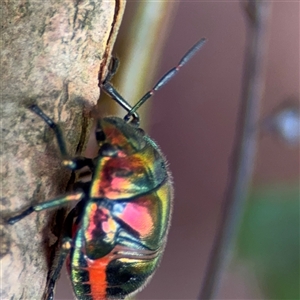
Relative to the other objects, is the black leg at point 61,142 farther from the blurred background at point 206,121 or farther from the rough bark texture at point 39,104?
the blurred background at point 206,121

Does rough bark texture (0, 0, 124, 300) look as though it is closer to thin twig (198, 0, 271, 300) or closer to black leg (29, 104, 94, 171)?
black leg (29, 104, 94, 171)

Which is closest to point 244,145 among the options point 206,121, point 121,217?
point 121,217

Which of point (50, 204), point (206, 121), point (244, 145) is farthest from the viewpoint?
point (206, 121)

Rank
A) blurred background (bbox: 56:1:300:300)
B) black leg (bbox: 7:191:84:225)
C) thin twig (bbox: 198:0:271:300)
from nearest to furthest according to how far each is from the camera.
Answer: black leg (bbox: 7:191:84:225) → thin twig (bbox: 198:0:271:300) → blurred background (bbox: 56:1:300:300)

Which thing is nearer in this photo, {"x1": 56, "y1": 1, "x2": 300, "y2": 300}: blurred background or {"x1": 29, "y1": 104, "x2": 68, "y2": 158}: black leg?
{"x1": 29, "y1": 104, "x2": 68, "y2": 158}: black leg

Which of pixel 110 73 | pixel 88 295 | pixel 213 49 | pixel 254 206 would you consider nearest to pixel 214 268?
pixel 254 206

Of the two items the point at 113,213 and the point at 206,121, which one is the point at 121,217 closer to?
the point at 113,213

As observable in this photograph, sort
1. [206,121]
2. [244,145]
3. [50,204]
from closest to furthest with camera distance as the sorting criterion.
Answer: [50,204]
[244,145]
[206,121]

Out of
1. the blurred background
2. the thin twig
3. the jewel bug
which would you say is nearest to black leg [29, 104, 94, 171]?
the jewel bug
